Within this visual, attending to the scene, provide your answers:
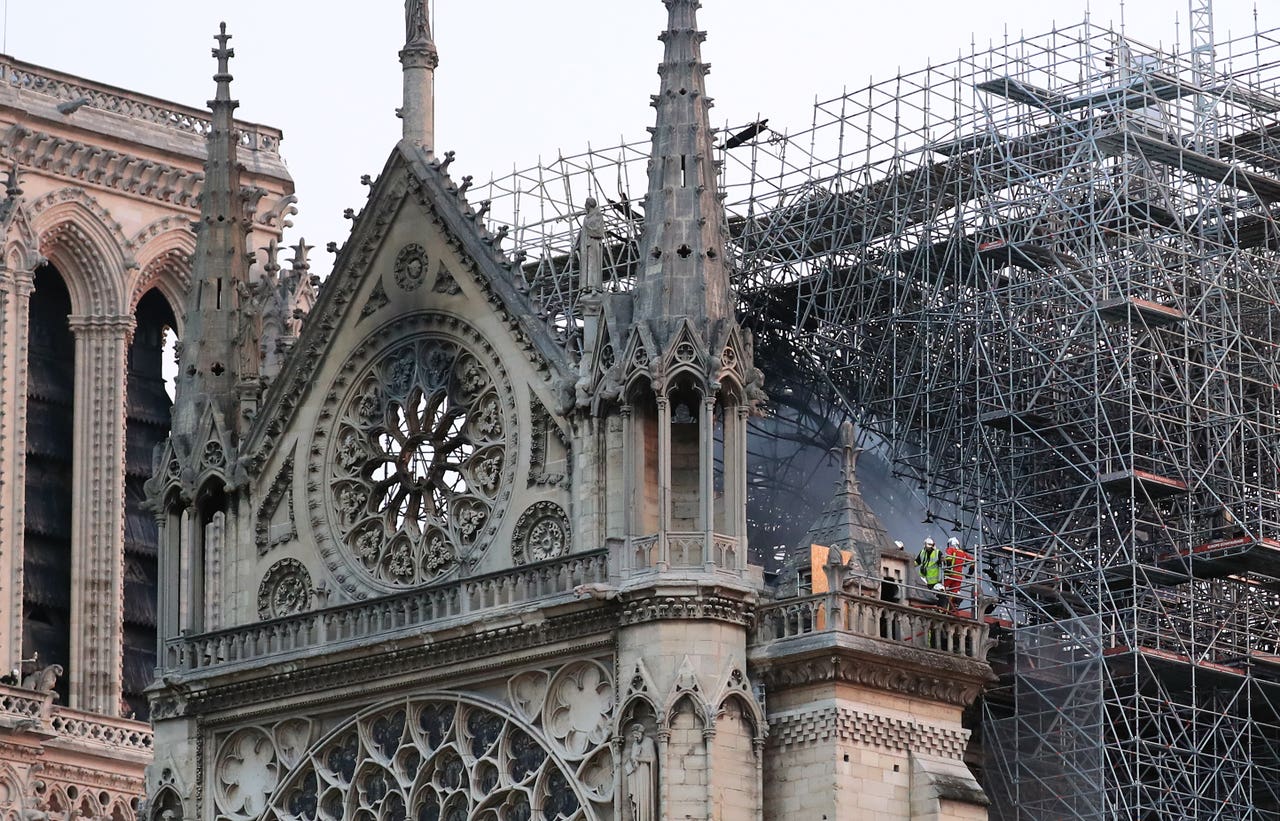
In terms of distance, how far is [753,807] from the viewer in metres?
43.5

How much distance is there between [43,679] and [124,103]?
483 inches

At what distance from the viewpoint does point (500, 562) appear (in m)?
46.2

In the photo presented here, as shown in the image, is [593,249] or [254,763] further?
[254,763]

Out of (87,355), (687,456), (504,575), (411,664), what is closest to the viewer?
(687,456)

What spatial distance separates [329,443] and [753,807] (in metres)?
8.38

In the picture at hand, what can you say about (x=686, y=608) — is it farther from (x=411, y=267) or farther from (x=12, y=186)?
(x=12, y=186)

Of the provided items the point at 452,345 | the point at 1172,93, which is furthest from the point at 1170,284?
the point at 452,345

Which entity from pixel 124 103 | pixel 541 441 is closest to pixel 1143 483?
pixel 541 441

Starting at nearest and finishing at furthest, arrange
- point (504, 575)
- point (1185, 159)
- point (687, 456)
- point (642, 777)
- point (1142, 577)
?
point (642, 777)
point (687, 456)
point (504, 575)
point (1142, 577)
point (1185, 159)

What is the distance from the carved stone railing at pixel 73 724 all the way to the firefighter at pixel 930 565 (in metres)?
16.8

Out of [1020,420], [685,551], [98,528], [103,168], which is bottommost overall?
[685,551]

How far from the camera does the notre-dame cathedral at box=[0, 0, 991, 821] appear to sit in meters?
43.8

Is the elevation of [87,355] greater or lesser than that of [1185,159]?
greater

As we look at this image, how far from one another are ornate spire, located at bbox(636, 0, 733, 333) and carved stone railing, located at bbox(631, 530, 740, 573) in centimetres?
246
